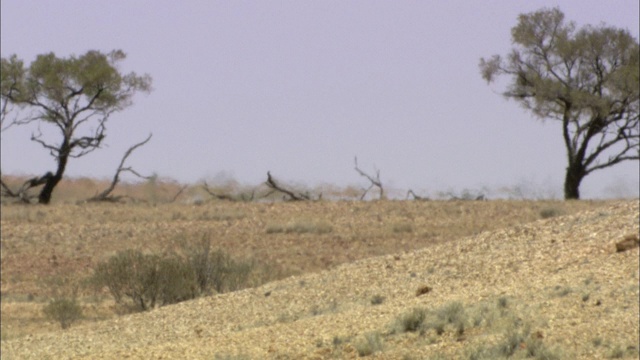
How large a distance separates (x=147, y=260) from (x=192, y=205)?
59.3ft

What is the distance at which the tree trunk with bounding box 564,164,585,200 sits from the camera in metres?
44.2

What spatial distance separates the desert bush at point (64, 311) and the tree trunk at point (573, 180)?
26.0m

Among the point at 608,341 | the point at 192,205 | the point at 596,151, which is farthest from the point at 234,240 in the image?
the point at 608,341

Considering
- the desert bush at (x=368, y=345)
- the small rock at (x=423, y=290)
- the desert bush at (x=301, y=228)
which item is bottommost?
the desert bush at (x=368, y=345)

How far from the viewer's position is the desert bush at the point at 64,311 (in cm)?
2117

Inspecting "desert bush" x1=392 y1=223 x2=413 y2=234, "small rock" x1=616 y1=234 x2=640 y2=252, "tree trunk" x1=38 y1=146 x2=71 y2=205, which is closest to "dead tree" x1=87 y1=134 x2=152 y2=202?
"tree trunk" x1=38 y1=146 x2=71 y2=205

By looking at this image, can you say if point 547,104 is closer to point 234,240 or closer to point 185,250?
point 234,240

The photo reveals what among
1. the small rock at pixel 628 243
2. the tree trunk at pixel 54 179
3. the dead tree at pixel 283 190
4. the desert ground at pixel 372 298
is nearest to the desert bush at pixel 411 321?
the desert ground at pixel 372 298

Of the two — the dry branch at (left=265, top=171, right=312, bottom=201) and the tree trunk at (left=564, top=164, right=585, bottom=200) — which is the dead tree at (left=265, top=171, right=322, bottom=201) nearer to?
the dry branch at (left=265, top=171, right=312, bottom=201)

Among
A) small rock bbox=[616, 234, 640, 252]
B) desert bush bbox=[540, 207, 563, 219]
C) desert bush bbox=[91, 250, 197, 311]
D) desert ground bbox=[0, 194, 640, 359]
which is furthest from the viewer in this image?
desert bush bbox=[540, 207, 563, 219]

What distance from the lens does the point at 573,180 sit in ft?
145

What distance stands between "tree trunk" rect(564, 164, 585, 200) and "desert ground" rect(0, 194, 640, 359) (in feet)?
38.3

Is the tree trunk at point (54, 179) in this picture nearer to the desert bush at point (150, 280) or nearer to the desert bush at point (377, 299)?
the desert bush at point (150, 280)

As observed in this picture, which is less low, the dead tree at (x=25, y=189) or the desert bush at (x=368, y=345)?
the dead tree at (x=25, y=189)
